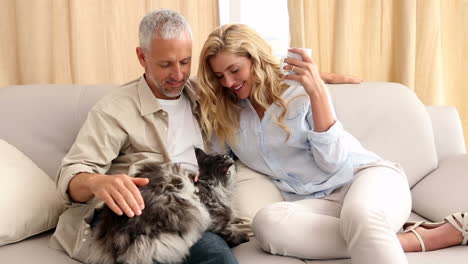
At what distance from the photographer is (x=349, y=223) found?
1.69 m

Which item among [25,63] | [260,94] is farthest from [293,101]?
[25,63]

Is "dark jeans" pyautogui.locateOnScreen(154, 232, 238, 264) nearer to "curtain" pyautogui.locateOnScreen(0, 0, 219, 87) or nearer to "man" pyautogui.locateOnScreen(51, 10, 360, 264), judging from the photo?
"man" pyautogui.locateOnScreen(51, 10, 360, 264)

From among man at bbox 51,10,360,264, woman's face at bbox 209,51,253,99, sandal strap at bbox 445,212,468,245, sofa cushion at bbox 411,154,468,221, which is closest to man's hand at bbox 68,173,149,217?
man at bbox 51,10,360,264

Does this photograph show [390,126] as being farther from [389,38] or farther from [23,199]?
[23,199]

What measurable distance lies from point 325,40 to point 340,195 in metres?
1.23

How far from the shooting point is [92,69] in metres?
2.86

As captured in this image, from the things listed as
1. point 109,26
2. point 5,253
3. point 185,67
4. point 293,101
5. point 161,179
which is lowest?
point 5,253

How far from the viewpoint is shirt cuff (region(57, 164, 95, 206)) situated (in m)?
1.85

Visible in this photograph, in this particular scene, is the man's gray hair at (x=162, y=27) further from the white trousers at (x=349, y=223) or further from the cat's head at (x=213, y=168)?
the white trousers at (x=349, y=223)

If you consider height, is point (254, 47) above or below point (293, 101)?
above

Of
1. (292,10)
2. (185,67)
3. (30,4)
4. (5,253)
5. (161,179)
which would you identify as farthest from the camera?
(292,10)

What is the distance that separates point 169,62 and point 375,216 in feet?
3.12

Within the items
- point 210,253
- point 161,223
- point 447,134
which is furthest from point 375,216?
point 447,134

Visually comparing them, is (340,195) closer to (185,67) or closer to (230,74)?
(230,74)
